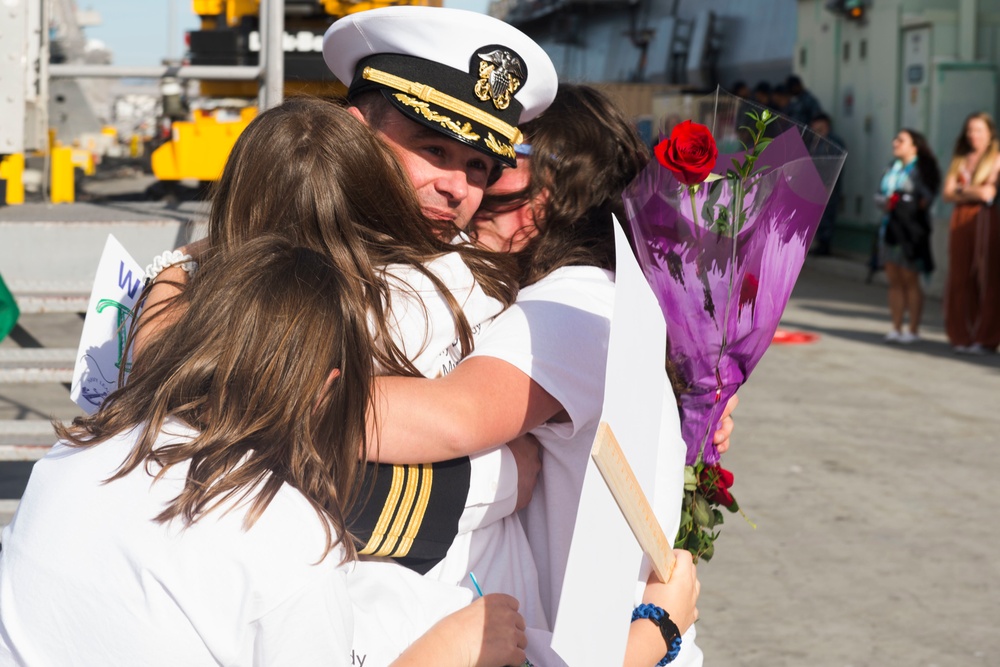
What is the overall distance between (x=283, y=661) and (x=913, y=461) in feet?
18.4

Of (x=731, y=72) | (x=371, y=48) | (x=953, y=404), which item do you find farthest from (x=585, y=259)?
(x=731, y=72)

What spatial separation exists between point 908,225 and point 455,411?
27.8 ft

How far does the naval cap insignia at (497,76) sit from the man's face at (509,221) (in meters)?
0.14

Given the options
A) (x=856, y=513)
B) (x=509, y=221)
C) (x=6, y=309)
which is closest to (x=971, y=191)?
(x=856, y=513)

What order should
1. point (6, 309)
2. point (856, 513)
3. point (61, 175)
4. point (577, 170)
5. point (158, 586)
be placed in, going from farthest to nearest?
point (61, 175) < point (856, 513) < point (6, 309) < point (577, 170) < point (158, 586)

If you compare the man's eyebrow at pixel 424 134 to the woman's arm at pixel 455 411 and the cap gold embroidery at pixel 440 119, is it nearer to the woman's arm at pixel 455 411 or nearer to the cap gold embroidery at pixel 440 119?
the cap gold embroidery at pixel 440 119

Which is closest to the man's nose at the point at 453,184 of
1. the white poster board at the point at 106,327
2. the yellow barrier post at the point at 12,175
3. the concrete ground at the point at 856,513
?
the white poster board at the point at 106,327

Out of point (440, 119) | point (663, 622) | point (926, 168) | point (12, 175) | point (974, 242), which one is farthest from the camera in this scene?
point (926, 168)

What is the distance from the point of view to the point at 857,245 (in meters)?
15.1

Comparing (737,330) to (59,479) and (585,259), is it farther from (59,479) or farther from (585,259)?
(59,479)

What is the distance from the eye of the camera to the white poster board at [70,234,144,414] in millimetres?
1988

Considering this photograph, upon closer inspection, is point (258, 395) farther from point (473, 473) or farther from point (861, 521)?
point (861, 521)

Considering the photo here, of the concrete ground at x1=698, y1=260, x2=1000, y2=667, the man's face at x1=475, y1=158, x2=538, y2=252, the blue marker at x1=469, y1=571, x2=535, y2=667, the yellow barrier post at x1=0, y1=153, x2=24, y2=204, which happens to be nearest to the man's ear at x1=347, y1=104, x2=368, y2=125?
the man's face at x1=475, y1=158, x2=538, y2=252

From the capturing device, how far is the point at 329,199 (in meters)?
1.63
